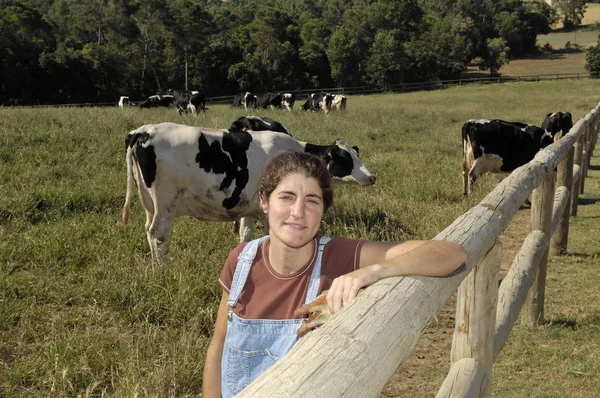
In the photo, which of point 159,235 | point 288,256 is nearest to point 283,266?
point 288,256

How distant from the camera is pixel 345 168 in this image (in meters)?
7.89

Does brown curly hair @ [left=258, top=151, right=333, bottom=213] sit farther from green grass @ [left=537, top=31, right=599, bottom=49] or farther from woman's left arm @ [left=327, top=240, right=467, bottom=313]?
green grass @ [left=537, top=31, right=599, bottom=49]

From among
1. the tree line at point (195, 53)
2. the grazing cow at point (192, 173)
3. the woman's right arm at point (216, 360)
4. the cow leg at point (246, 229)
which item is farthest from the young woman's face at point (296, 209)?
the tree line at point (195, 53)

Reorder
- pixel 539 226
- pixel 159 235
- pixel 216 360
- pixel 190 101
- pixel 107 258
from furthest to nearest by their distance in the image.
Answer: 1. pixel 190 101
2. pixel 159 235
3. pixel 107 258
4. pixel 539 226
5. pixel 216 360

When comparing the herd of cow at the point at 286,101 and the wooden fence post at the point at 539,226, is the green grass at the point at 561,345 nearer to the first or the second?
the wooden fence post at the point at 539,226

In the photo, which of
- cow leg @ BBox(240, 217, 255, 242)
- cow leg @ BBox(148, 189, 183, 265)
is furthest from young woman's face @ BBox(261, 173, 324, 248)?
cow leg @ BBox(240, 217, 255, 242)

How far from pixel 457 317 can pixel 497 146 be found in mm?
8488

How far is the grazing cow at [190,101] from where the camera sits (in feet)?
84.5

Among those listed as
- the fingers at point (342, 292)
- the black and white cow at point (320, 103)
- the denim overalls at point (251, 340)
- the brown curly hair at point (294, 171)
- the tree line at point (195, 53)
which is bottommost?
the denim overalls at point (251, 340)

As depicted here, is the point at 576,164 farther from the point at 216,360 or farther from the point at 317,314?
the point at 317,314

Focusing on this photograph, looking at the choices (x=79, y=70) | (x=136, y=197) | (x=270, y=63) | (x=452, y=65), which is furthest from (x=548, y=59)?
(x=136, y=197)

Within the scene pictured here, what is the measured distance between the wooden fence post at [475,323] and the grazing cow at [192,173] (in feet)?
11.7

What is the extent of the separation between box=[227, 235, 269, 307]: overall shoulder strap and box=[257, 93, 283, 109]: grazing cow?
1186 inches

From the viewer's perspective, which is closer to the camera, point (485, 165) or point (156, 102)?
point (485, 165)
